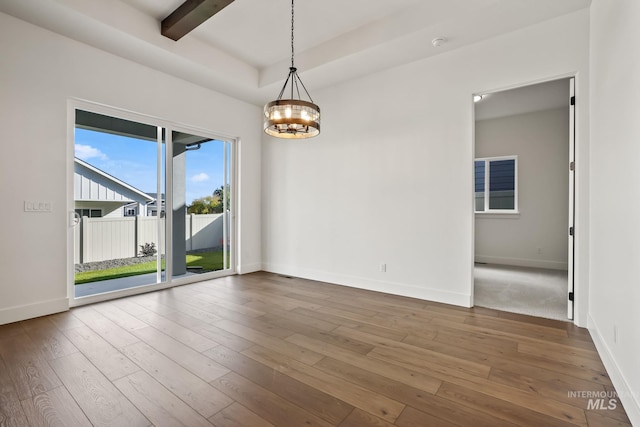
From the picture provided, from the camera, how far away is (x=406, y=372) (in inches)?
81.7

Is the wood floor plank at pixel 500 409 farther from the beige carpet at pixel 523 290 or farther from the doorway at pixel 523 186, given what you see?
the doorway at pixel 523 186

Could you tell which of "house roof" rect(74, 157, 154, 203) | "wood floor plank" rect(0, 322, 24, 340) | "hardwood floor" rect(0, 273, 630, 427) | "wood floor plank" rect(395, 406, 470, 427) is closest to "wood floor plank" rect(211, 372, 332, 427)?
"hardwood floor" rect(0, 273, 630, 427)

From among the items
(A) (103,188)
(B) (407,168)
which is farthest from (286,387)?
(A) (103,188)

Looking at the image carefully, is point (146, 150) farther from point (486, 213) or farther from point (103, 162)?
point (486, 213)

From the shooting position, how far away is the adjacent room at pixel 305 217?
1.83 m

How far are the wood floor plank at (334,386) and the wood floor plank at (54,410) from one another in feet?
3.42

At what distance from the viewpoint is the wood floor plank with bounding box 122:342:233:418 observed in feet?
5.68

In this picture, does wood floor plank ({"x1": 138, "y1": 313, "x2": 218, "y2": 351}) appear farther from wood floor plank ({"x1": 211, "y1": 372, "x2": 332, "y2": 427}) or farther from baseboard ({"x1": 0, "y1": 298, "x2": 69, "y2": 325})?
baseboard ({"x1": 0, "y1": 298, "x2": 69, "y2": 325})

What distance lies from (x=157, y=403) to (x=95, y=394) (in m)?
0.44

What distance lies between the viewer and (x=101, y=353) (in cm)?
235

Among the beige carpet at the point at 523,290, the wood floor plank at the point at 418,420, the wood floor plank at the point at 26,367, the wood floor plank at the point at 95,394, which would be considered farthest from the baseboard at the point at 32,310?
the beige carpet at the point at 523,290

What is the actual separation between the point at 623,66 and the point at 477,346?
7.20 ft

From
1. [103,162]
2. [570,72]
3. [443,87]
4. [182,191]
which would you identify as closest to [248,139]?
[182,191]

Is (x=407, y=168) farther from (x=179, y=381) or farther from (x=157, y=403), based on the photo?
(x=157, y=403)
